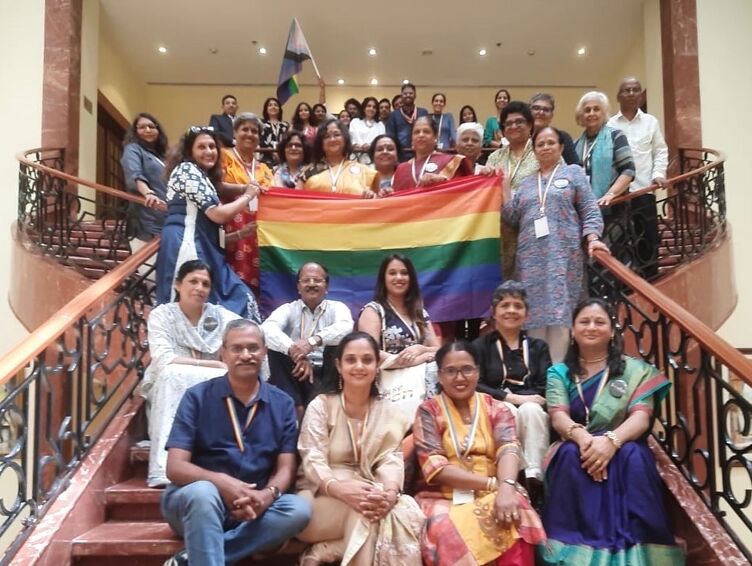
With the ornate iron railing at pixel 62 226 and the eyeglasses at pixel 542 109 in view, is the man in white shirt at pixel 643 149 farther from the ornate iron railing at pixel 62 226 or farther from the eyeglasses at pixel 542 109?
the ornate iron railing at pixel 62 226

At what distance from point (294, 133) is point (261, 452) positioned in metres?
3.00

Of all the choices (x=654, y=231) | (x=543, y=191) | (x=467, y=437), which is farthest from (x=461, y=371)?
(x=654, y=231)

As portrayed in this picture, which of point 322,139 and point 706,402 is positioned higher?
point 322,139

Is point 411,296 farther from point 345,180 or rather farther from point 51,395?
point 51,395

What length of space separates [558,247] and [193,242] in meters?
1.93

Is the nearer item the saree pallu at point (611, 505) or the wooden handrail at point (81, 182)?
the saree pallu at point (611, 505)

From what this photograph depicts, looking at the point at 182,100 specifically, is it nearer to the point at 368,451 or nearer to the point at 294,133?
the point at 294,133

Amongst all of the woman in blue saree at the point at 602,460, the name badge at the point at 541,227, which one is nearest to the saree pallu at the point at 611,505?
the woman in blue saree at the point at 602,460

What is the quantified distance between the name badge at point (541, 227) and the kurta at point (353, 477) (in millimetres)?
1422

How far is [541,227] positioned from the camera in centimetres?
411

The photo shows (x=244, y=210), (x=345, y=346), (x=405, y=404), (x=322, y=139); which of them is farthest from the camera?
(x=322, y=139)

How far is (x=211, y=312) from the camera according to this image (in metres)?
3.84

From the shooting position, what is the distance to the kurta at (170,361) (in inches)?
136

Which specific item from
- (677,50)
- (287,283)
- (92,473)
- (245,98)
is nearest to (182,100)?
(245,98)
